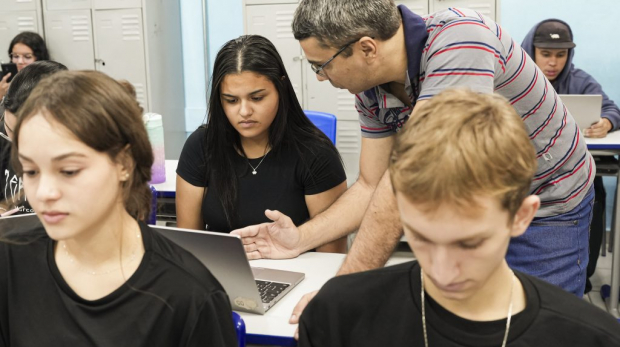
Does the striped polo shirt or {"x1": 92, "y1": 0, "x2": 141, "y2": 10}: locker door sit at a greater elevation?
{"x1": 92, "y1": 0, "x2": 141, "y2": 10}: locker door

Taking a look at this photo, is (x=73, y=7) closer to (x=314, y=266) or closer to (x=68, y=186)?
(x=314, y=266)

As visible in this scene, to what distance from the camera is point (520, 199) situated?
2.77 feet

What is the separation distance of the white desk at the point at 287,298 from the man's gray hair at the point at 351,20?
536mm

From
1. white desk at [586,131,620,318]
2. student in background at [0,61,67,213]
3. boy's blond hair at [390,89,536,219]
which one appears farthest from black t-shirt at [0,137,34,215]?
white desk at [586,131,620,318]

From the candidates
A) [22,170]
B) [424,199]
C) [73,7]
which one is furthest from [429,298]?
[73,7]

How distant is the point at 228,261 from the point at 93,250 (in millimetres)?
340

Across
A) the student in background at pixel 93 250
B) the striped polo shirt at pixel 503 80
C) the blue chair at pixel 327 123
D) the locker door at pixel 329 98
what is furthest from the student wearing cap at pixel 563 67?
the student in background at pixel 93 250

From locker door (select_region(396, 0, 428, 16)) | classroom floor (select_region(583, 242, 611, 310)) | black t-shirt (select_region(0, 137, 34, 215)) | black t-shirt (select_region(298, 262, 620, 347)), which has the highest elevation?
locker door (select_region(396, 0, 428, 16))

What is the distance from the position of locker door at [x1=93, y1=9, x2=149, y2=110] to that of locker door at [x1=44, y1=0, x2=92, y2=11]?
10cm

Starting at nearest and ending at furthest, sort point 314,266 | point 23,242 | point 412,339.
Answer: point 412,339 < point 23,242 < point 314,266

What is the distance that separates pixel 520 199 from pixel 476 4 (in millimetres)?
3601

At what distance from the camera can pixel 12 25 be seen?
16.3ft

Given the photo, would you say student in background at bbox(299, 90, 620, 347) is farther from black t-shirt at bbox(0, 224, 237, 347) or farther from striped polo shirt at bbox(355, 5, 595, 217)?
striped polo shirt at bbox(355, 5, 595, 217)

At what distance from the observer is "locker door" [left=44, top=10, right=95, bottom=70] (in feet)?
16.0
